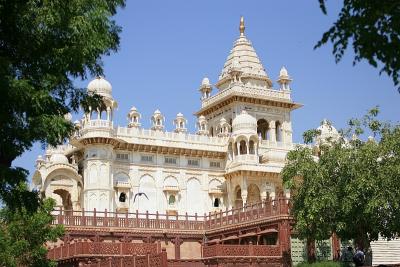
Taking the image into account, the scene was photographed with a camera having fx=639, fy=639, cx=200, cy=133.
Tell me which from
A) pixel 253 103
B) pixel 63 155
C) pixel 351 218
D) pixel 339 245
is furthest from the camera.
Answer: pixel 253 103

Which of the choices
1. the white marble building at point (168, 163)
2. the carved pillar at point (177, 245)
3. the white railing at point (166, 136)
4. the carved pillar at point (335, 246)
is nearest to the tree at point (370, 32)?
the carved pillar at point (335, 246)

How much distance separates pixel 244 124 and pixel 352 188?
23.8 meters

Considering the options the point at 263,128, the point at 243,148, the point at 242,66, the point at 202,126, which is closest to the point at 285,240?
the point at 243,148

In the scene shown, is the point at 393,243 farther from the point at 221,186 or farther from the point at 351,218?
the point at 221,186

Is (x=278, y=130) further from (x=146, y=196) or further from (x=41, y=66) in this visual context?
(x=41, y=66)

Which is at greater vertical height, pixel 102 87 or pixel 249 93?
pixel 249 93

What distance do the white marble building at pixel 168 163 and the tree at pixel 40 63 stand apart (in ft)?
95.2

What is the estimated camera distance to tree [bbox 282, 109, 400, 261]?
2723cm

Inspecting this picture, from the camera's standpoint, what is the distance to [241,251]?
1257 inches

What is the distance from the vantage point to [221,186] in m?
52.0

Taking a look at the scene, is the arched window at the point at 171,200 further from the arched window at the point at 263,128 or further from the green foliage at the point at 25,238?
the green foliage at the point at 25,238

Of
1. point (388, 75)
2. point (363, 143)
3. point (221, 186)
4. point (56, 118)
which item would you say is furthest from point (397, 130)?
point (221, 186)

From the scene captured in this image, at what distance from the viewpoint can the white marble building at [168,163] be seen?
4572 cm

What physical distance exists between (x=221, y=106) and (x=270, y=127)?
4786 mm
